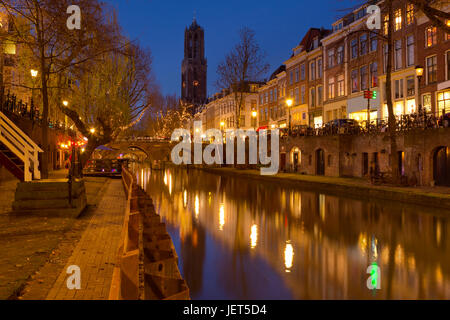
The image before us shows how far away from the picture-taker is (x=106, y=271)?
6.44m

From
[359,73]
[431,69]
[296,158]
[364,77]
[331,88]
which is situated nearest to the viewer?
[431,69]

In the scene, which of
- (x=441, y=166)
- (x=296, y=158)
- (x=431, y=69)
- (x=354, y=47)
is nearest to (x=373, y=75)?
(x=354, y=47)

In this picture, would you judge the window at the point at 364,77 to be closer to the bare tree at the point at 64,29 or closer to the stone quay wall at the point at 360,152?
Result: the stone quay wall at the point at 360,152

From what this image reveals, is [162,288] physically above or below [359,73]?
below

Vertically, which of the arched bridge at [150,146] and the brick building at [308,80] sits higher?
the brick building at [308,80]

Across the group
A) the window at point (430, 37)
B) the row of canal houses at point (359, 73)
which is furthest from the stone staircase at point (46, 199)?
the window at point (430, 37)

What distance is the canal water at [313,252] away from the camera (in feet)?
20.8

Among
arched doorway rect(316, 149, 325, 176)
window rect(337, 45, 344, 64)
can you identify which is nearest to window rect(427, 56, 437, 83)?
arched doorway rect(316, 149, 325, 176)

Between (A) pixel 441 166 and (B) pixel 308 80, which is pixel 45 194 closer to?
(A) pixel 441 166

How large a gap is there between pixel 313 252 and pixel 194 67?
147 meters

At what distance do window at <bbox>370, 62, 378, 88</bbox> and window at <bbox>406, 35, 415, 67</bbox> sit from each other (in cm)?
415

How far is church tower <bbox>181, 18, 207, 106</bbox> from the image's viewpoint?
148m

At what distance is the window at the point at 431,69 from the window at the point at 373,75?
22.0 ft

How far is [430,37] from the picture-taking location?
28.4m
